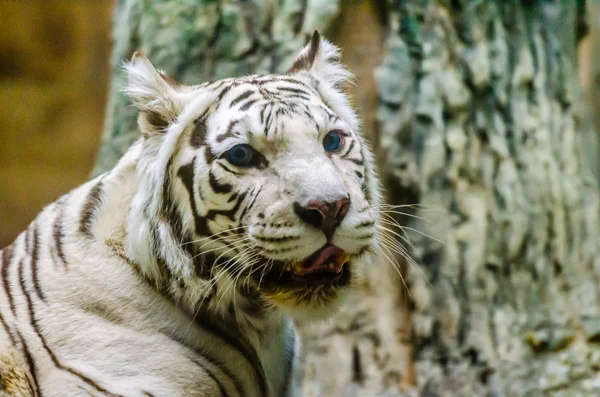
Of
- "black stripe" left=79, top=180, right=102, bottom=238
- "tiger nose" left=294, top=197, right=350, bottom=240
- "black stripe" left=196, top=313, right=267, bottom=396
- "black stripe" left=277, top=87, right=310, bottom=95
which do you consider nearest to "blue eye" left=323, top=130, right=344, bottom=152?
"black stripe" left=277, top=87, right=310, bottom=95

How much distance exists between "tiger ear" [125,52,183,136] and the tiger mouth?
56 cm

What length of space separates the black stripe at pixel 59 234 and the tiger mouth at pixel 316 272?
618 millimetres

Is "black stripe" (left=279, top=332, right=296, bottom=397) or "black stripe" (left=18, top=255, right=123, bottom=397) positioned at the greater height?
"black stripe" (left=18, top=255, right=123, bottom=397)

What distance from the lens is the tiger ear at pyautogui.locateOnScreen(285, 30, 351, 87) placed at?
2441 mm

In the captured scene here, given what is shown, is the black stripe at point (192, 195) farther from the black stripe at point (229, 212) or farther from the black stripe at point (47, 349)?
the black stripe at point (47, 349)

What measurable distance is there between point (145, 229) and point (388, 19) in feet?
5.93

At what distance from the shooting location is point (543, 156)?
12.2 ft

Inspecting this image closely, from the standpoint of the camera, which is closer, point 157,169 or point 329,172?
point 329,172

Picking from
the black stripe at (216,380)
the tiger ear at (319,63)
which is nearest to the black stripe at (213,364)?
the black stripe at (216,380)

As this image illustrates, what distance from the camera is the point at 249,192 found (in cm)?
199

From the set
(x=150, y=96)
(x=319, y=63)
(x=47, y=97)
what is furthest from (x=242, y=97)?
(x=47, y=97)

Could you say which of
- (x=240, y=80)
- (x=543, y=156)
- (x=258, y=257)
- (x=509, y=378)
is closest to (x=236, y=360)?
(x=258, y=257)

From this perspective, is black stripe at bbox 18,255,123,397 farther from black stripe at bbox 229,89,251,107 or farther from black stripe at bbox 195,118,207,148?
black stripe at bbox 229,89,251,107

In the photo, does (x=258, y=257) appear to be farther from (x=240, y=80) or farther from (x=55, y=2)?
(x=55, y=2)
